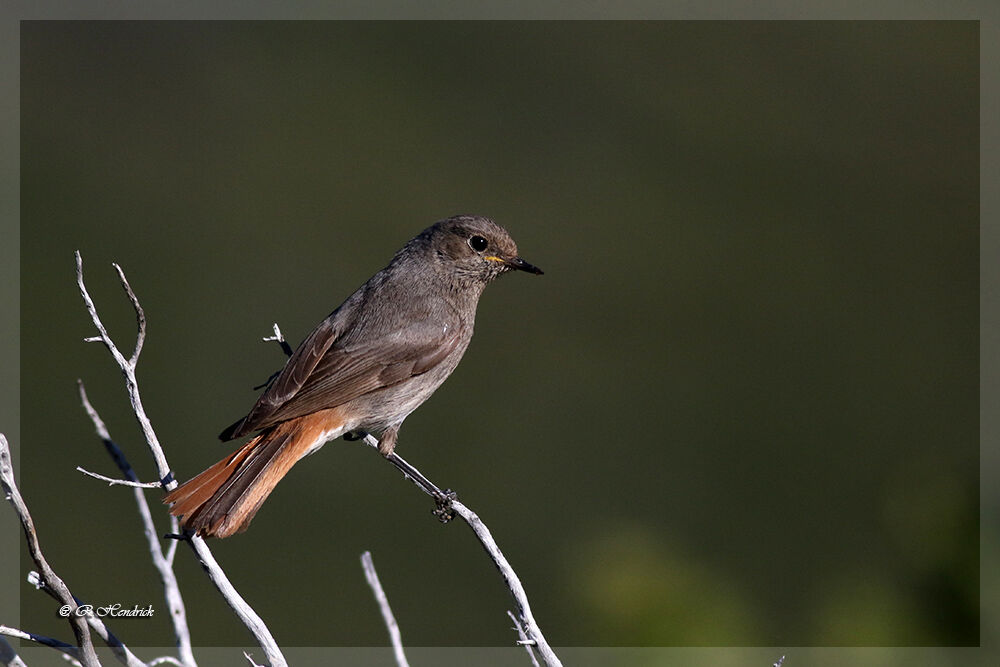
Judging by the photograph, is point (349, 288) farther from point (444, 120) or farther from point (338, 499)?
point (444, 120)

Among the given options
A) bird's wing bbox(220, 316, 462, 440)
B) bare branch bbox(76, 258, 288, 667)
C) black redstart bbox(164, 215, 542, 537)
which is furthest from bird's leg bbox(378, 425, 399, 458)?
bare branch bbox(76, 258, 288, 667)

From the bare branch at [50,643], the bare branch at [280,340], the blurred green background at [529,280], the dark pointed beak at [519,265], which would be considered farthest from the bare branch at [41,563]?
the blurred green background at [529,280]

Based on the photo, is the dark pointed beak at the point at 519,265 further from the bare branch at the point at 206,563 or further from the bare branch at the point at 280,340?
the bare branch at the point at 206,563

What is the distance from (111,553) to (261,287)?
2.89 meters

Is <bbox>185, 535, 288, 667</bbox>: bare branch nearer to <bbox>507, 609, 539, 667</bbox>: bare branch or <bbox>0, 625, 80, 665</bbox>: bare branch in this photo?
<bbox>0, 625, 80, 665</bbox>: bare branch

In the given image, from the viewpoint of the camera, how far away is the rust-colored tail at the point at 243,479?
3.19 m

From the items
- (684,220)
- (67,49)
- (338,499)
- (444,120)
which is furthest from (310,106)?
(338,499)

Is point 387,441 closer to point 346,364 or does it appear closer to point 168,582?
point 346,364

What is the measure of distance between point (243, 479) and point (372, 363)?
27.0 inches

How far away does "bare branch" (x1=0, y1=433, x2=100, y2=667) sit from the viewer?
2.45 meters

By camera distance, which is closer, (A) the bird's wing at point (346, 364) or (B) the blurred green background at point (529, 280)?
(A) the bird's wing at point (346, 364)

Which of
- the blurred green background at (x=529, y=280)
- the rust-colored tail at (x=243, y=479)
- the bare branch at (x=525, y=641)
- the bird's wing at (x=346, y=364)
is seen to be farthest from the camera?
the blurred green background at (x=529, y=280)

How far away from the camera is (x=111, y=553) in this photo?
7.53m

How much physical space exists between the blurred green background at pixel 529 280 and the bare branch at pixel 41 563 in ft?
9.09
